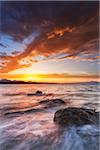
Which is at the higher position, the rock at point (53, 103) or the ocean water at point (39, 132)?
the rock at point (53, 103)

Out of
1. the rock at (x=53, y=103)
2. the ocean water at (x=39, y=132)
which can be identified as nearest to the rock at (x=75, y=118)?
the ocean water at (x=39, y=132)

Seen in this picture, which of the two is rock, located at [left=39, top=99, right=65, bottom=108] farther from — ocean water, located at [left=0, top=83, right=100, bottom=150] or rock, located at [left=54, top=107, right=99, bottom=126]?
rock, located at [left=54, top=107, right=99, bottom=126]

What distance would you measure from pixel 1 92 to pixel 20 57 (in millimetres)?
1606

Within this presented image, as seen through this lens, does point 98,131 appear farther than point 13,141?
Yes

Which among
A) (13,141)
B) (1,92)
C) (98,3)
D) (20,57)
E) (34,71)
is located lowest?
(13,141)

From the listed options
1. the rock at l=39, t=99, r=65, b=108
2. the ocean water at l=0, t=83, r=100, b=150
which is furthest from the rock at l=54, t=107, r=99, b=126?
the rock at l=39, t=99, r=65, b=108

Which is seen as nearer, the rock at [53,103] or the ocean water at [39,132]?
the ocean water at [39,132]

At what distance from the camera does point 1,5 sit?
1933 millimetres

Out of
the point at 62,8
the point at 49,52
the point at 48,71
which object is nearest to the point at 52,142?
the point at 48,71

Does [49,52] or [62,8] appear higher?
[62,8]

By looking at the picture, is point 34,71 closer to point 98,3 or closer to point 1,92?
point 98,3

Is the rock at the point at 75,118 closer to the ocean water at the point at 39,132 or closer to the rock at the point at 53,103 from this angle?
the ocean water at the point at 39,132

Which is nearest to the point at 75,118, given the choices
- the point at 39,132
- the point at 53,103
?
the point at 39,132

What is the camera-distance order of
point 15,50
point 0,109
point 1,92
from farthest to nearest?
point 1,92, point 0,109, point 15,50
